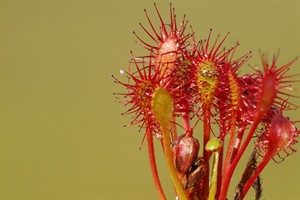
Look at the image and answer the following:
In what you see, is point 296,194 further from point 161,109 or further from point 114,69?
point 161,109

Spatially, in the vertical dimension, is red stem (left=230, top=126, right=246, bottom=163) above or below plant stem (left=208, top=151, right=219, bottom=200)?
above

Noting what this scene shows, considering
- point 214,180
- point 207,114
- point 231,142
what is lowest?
point 214,180

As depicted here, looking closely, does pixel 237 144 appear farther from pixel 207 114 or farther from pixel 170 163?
pixel 170 163

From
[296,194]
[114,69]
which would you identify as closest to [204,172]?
[296,194]

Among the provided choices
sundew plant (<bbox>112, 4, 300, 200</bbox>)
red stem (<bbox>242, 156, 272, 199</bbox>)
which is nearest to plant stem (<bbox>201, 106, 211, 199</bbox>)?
sundew plant (<bbox>112, 4, 300, 200</bbox>)

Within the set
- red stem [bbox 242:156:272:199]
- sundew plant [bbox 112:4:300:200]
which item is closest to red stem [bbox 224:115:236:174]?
sundew plant [bbox 112:4:300:200]

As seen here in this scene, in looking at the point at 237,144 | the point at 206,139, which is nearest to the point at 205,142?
the point at 206,139

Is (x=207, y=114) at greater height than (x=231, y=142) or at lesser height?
greater

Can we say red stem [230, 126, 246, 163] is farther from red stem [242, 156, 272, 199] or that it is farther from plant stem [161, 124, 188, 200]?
plant stem [161, 124, 188, 200]
